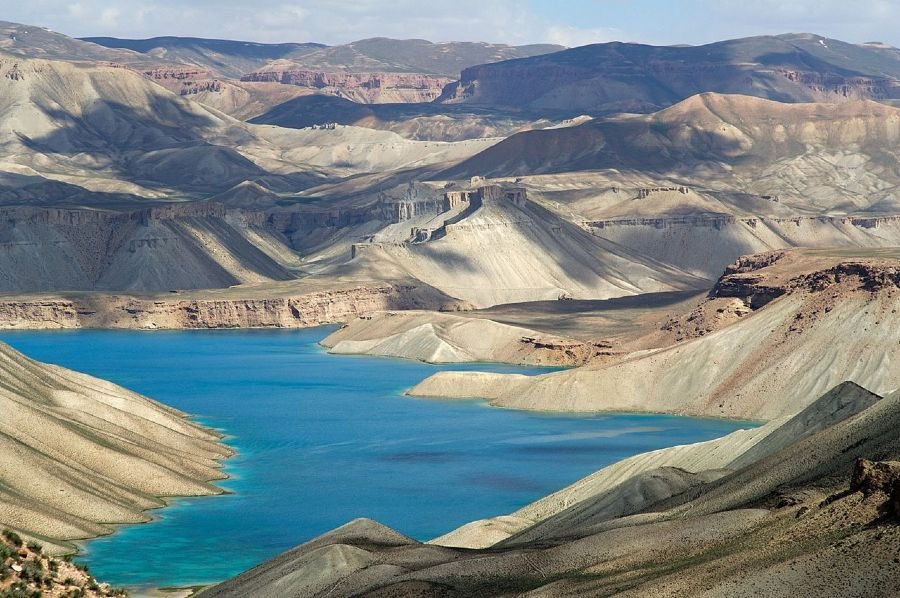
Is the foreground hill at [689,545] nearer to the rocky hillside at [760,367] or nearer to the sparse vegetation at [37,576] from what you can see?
the sparse vegetation at [37,576]

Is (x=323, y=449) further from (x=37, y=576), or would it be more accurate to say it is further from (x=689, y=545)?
(x=689, y=545)

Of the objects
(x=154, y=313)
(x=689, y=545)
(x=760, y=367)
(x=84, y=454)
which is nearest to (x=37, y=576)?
(x=689, y=545)

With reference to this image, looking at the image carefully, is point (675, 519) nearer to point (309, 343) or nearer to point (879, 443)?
A: point (879, 443)

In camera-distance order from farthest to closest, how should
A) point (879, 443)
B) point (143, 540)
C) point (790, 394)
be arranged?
point (790, 394) → point (143, 540) → point (879, 443)

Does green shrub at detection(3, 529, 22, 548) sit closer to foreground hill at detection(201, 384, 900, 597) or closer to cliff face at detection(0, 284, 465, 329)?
foreground hill at detection(201, 384, 900, 597)

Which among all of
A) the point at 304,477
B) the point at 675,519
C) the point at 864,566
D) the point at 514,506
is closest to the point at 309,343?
the point at 304,477

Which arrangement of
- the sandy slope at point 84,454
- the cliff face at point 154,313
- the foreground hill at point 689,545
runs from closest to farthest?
Answer: the foreground hill at point 689,545, the sandy slope at point 84,454, the cliff face at point 154,313

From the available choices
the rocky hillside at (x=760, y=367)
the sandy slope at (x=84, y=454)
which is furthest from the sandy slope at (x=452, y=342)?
the sandy slope at (x=84, y=454)
